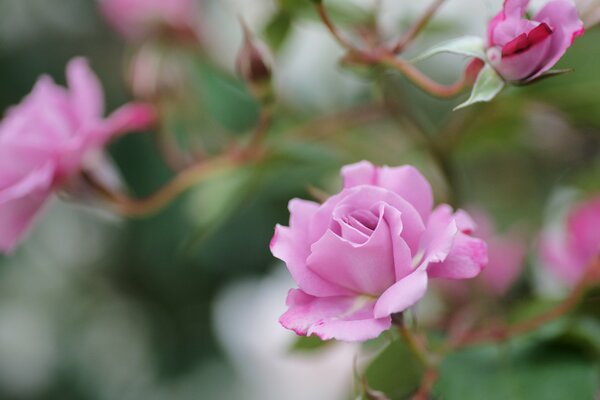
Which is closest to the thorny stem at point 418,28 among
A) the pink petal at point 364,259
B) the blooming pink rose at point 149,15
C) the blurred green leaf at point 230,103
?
the pink petal at point 364,259

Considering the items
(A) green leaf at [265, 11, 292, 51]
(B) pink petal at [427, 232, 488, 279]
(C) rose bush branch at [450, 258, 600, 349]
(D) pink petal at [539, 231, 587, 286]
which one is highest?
(B) pink petal at [427, 232, 488, 279]

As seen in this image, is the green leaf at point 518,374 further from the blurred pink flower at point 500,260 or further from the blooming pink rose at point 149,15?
the blooming pink rose at point 149,15

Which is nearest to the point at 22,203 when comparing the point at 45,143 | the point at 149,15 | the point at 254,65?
the point at 45,143

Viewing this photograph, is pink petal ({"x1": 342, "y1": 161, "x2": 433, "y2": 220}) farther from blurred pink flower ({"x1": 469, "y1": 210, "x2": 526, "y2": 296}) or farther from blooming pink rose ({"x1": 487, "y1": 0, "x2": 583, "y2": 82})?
blurred pink flower ({"x1": 469, "y1": 210, "x2": 526, "y2": 296})

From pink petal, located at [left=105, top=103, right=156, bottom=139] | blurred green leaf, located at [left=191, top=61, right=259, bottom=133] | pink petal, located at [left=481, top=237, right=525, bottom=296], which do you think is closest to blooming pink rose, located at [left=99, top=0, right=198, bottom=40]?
blurred green leaf, located at [left=191, top=61, right=259, bottom=133]

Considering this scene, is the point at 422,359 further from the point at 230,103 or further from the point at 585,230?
the point at 230,103

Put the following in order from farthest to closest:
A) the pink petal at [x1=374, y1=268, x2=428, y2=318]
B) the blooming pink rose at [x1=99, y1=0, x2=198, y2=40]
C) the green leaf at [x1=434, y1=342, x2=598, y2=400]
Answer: the blooming pink rose at [x1=99, y1=0, x2=198, y2=40], the green leaf at [x1=434, y1=342, x2=598, y2=400], the pink petal at [x1=374, y1=268, x2=428, y2=318]
